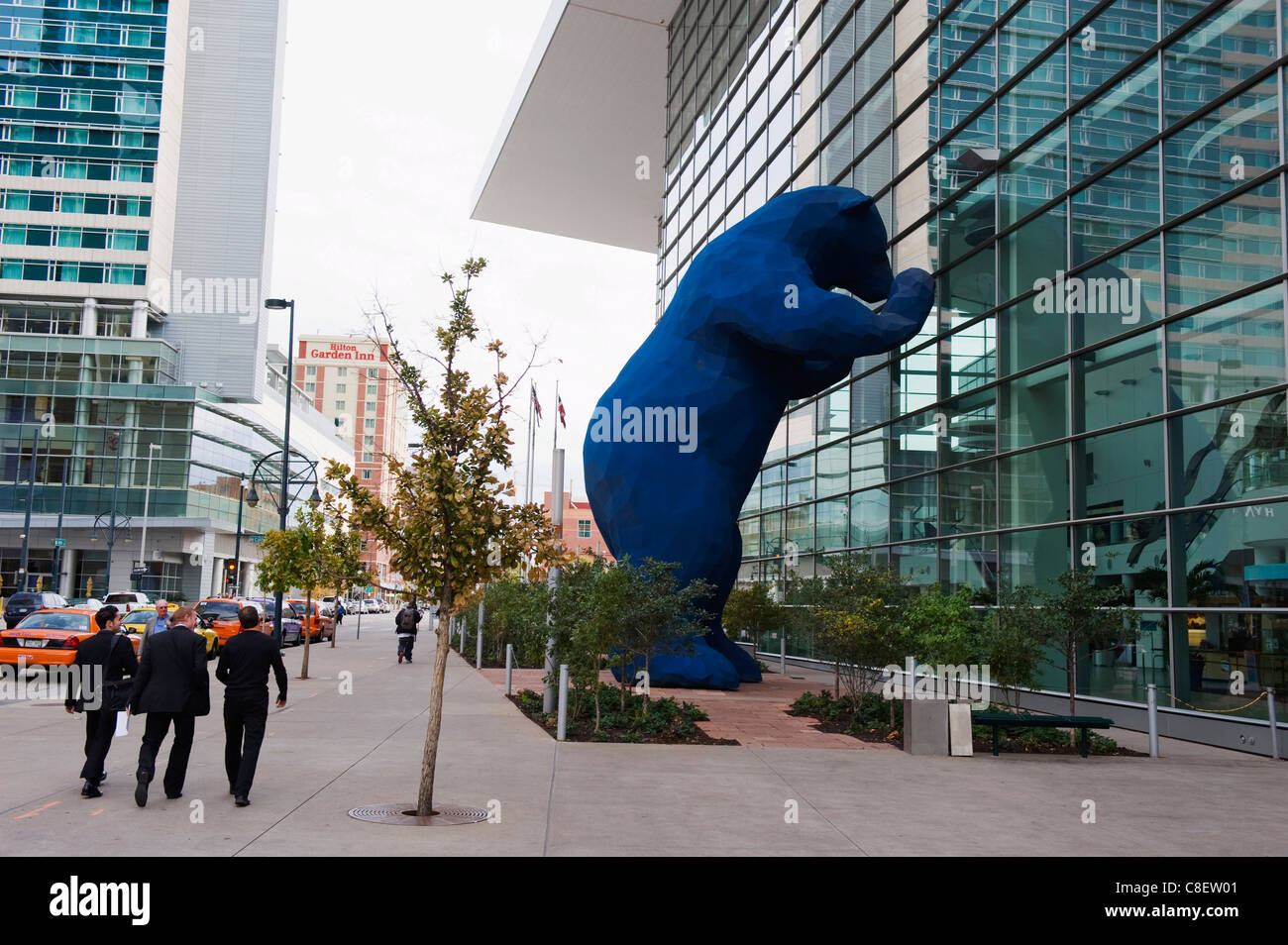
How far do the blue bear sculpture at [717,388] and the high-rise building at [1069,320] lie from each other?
2.77 meters

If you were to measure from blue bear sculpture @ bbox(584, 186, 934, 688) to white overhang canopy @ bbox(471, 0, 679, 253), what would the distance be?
2150 cm

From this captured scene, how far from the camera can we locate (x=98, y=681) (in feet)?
29.0

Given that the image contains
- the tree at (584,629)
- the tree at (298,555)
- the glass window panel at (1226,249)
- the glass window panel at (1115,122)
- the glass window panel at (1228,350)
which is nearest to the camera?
the glass window panel at (1228,350)

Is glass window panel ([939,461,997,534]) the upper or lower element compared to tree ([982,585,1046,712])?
upper

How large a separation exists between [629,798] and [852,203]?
11.4 m

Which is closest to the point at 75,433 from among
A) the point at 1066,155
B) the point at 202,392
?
the point at 202,392

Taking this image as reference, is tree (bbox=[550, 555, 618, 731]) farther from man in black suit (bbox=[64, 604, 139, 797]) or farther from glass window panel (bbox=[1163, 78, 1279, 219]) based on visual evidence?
glass window panel (bbox=[1163, 78, 1279, 219])

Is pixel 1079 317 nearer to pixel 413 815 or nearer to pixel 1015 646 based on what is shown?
pixel 1015 646

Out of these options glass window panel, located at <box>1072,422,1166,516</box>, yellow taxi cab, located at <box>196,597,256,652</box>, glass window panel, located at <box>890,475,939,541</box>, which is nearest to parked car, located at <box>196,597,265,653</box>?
yellow taxi cab, located at <box>196,597,256,652</box>

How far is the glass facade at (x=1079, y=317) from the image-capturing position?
13.3 meters

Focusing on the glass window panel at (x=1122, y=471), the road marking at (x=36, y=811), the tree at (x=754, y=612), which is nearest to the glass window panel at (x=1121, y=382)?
the glass window panel at (x=1122, y=471)

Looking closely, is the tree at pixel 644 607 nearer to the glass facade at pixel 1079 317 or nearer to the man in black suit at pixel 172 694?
the man in black suit at pixel 172 694

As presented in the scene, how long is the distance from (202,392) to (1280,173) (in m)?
66.6

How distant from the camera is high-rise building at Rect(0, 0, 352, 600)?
6519 centimetres
